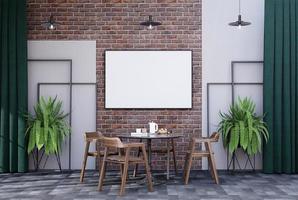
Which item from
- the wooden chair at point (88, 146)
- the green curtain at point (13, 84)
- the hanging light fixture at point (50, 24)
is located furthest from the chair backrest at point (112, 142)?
the hanging light fixture at point (50, 24)

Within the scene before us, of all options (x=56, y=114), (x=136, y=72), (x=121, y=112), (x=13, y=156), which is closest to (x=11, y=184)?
(x=13, y=156)

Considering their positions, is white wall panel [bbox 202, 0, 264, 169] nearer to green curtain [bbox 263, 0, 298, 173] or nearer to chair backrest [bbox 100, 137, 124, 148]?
green curtain [bbox 263, 0, 298, 173]

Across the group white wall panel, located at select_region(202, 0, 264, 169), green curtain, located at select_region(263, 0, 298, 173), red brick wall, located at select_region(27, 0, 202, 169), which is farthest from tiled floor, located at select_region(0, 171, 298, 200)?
white wall panel, located at select_region(202, 0, 264, 169)

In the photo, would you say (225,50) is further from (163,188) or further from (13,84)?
(13,84)

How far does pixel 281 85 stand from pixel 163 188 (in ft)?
9.19

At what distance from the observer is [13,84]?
24.0ft

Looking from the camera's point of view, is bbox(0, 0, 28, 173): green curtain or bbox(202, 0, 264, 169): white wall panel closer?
bbox(0, 0, 28, 173): green curtain

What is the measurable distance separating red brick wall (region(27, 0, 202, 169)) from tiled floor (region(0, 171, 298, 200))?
0.98m

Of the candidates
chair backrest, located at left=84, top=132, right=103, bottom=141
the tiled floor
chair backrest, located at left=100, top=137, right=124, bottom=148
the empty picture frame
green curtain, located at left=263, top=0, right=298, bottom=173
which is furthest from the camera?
the empty picture frame

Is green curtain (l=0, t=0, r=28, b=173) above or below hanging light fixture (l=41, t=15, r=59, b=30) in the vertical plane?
below

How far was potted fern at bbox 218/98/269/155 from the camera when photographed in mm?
6973

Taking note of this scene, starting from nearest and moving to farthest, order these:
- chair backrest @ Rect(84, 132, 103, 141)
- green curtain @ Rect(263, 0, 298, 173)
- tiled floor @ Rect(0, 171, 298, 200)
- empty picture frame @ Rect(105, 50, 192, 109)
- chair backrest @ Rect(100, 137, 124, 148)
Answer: tiled floor @ Rect(0, 171, 298, 200), chair backrest @ Rect(100, 137, 124, 148), chair backrest @ Rect(84, 132, 103, 141), green curtain @ Rect(263, 0, 298, 173), empty picture frame @ Rect(105, 50, 192, 109)

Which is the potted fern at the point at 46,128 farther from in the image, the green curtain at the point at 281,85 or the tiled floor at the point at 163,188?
the green curtain at the point at 281,85

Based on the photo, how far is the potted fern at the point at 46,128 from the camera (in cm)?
701
